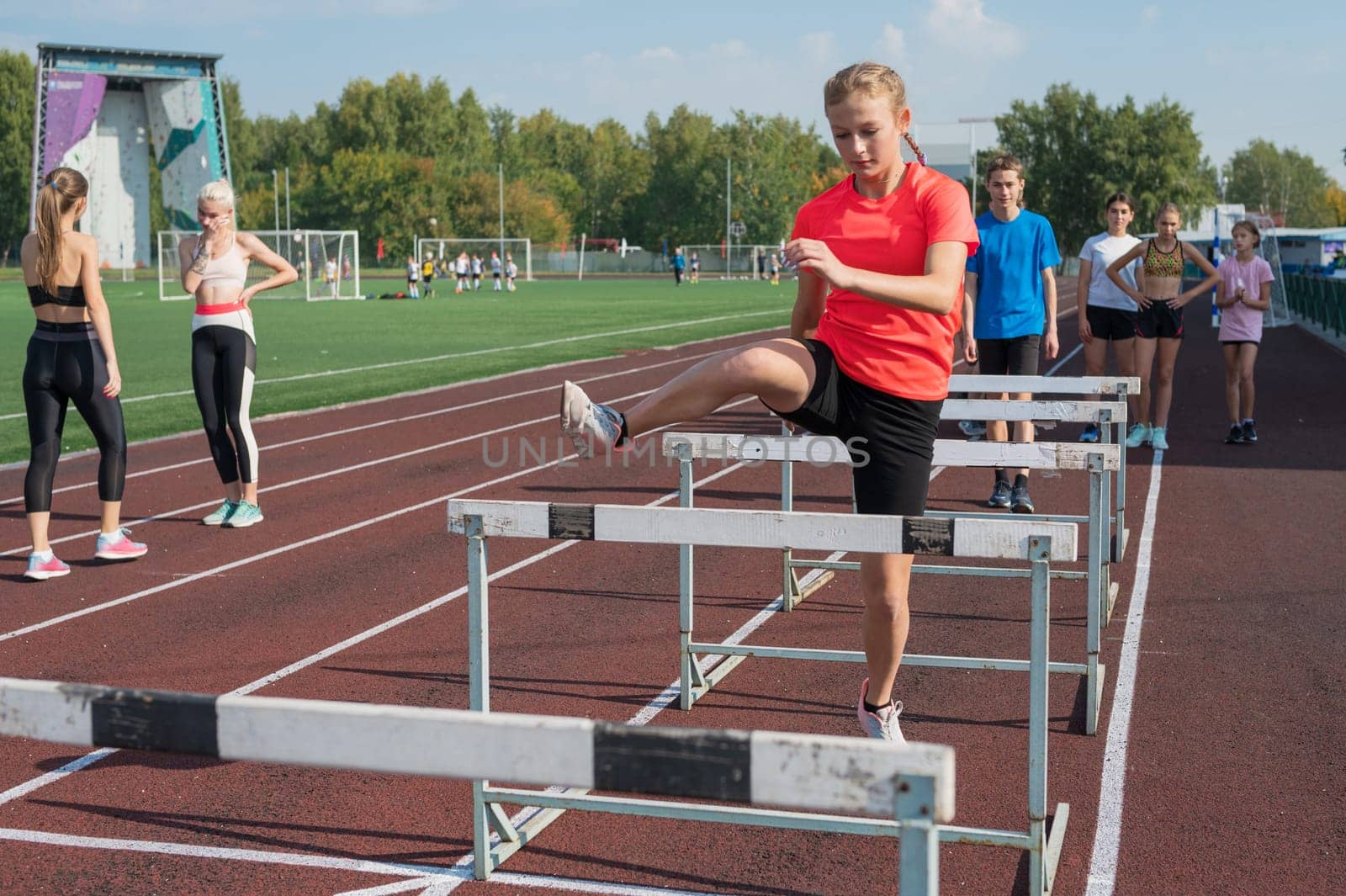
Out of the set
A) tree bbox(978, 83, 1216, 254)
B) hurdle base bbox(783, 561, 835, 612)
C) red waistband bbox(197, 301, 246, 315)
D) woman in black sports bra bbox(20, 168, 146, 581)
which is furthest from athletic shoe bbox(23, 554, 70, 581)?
tree bbox(978, 83, 1216, 254)

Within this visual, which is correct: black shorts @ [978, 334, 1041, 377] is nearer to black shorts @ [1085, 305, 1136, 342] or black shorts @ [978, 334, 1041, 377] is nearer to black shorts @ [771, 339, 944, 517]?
black shorts @ [1085, 305, 1136, 342]

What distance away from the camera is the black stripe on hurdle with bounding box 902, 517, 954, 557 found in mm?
3268

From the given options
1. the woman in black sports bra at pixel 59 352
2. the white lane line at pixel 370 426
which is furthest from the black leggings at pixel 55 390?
the white lane line at pixel 370 426

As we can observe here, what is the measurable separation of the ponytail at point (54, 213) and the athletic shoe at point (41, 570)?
143cm

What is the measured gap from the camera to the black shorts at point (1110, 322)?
1172cm

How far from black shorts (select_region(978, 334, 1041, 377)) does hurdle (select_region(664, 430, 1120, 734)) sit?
2.44m

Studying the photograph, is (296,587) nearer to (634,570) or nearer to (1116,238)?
(634,570)

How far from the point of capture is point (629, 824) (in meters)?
4.21

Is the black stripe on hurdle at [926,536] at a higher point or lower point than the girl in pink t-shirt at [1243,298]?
lower

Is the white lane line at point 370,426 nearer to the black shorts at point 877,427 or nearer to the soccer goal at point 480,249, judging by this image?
the black shorts at point 877,427

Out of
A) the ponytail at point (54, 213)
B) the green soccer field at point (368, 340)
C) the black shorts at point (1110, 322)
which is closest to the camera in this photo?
the ponytail at point (54, 213)

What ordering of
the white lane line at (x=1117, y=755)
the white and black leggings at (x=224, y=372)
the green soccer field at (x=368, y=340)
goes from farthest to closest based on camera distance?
1. the green soccer field at (x=368, y=340)
2. the white and black leggings at (x=224, y=372)
3. the white lane line at (x=1117, y=755)

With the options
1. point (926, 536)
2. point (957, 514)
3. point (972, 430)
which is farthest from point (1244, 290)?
point (926, 536)

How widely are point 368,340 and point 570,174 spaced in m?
97.4
